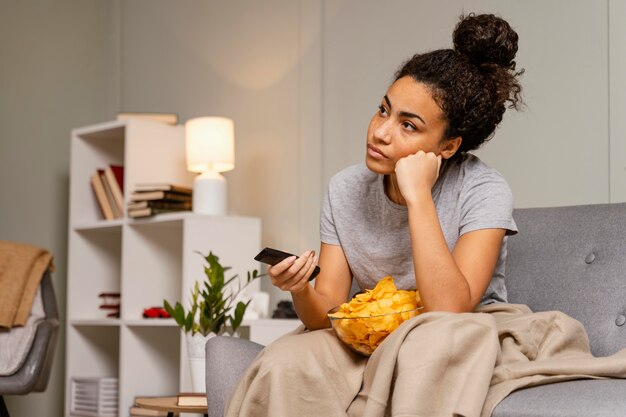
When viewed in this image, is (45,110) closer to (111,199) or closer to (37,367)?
(111,199)

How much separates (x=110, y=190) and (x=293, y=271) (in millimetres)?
2245

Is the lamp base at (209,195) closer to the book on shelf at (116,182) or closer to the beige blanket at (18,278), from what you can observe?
the book on shelf at (116,182)

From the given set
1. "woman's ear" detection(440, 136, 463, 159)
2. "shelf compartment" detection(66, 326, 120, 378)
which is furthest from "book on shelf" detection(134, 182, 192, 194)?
"woman's ear" detection(440, 136, 463, 159)

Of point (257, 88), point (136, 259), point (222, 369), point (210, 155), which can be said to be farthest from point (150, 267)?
point (222, 369)

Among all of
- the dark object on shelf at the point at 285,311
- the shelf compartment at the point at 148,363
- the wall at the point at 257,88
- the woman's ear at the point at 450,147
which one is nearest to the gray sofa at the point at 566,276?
the woman's ear at the point at 450,147

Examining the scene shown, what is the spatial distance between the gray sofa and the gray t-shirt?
0.39 feet

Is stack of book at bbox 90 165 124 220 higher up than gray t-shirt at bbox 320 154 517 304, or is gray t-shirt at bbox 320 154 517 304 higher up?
stack of book at bbox 90 165 124 220

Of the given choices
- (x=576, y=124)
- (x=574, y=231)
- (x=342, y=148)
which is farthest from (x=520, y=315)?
(x=342, y=148)

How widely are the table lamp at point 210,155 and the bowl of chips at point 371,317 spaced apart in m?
1.80

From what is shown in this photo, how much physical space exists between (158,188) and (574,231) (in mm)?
1847

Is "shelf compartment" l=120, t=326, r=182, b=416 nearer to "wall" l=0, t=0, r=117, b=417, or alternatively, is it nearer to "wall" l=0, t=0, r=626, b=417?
"wall" l=0, t=0, r=626, b=417

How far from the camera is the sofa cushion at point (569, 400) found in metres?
1.33

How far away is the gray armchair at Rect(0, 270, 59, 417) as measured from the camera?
311 cm

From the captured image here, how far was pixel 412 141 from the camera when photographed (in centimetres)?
184
